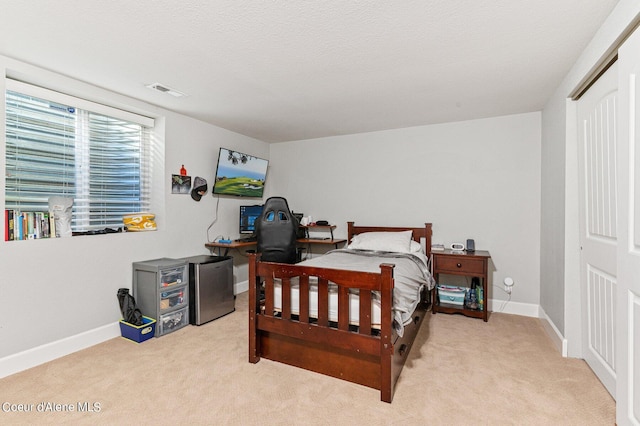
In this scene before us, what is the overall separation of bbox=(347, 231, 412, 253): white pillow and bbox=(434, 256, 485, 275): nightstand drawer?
41 centimetres

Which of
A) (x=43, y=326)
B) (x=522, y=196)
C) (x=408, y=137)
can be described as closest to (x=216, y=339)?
(x=43, y=326)

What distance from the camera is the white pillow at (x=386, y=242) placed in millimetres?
3506

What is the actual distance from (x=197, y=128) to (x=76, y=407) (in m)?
3.06

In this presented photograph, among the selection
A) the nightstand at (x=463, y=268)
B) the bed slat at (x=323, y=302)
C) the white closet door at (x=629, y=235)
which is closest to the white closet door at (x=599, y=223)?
the white closet door at (x=629, y=235)

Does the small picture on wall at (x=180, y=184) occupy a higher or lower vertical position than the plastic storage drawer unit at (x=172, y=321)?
higher

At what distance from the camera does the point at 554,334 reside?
9.09 ft

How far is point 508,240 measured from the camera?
3.65 metres

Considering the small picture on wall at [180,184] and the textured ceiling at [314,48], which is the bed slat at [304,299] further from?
the small picture on wall at [180,184]

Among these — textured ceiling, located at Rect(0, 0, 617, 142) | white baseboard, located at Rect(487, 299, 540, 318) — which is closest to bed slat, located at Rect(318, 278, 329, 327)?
textured ceiling, located at Rect(0, 0, 617, 142)

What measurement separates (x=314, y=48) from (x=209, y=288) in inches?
105

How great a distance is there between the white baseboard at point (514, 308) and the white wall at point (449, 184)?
1.6 inches

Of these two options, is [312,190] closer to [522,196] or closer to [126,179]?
[126,179]

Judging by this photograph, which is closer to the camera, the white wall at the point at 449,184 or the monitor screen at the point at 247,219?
the white wall at the point at 449,184

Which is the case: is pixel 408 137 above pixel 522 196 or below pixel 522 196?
above
